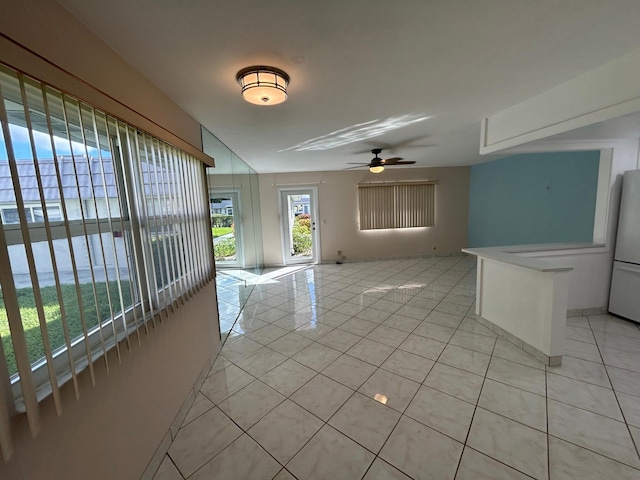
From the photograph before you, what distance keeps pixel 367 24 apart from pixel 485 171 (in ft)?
18.3

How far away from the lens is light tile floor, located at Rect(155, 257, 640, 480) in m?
1.32

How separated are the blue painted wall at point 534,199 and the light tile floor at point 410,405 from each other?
149 cm

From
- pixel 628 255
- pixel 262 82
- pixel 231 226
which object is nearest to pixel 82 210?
pixel 262 82

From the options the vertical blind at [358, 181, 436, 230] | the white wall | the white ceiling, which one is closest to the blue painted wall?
the white wall

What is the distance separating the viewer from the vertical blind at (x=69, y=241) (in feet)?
2.47

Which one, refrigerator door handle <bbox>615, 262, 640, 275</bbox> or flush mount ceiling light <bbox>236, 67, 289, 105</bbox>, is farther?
refrigerator door handle <bbox>615, 262, 640, 275</bbox>

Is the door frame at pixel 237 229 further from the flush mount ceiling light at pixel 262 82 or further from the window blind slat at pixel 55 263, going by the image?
the window blind slat at pixel 55 263

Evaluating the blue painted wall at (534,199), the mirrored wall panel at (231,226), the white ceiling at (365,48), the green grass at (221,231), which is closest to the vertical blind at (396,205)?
the blue painted wall at (534,199)

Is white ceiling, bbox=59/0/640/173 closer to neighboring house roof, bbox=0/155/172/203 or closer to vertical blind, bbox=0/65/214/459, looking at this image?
vertical blind, bbox=0/65/214/459

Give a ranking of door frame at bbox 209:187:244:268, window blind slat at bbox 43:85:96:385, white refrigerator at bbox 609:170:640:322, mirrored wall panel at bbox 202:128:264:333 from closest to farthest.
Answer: window blind slat at bbox 43:85:96:385 → white refrigerator at bbox 609:170:640:322 → mirrored wall panel at bbox 202:128:264:333 → door frame at bbox 209:187:244:268

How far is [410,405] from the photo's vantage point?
5.56 ft

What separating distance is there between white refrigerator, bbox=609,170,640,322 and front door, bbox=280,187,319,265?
185 inches

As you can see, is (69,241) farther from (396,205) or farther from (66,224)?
(396,205)

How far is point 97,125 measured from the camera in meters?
1.10
